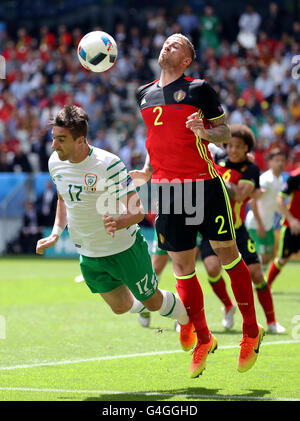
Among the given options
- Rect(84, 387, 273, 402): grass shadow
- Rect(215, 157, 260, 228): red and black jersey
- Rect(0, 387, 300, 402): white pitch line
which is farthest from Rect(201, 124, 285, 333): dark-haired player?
Rect(0, 387, 300, 402): white pitch line

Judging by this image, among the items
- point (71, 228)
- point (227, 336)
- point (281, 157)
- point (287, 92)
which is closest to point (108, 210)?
point (71, 228)

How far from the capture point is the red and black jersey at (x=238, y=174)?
29.7 feet

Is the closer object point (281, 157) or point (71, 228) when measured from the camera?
point (71, 228)

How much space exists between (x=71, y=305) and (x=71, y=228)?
613 cm

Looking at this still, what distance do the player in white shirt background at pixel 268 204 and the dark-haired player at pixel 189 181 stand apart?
21.3 feet

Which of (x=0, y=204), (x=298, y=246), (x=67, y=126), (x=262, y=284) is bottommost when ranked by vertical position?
(x=0, y=204)

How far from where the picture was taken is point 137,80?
87.2 feet

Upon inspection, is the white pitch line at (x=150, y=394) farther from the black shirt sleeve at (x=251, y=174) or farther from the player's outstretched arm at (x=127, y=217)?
the black shirt sleeve at (x=251, y=174)

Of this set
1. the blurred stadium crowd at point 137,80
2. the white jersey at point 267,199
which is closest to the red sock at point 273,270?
the white jersey at point 267,199

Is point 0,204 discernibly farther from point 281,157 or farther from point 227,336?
point 227,336

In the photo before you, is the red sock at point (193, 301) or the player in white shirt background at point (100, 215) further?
the red sock at point (193, 301)

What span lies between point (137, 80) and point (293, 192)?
49.3ft

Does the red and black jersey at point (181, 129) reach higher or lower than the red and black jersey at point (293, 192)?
higher

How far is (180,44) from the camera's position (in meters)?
6.66
